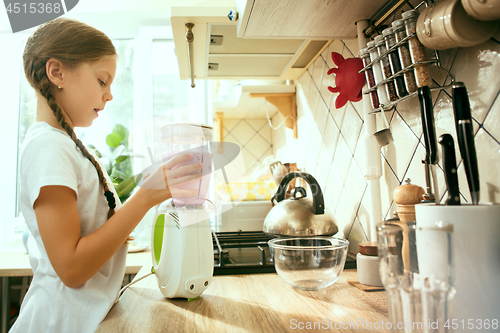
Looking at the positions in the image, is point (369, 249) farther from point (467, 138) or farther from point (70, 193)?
point (70, 193)

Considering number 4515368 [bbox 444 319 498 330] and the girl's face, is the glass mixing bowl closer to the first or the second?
number 4515368 [bbox 444 319 498 330]

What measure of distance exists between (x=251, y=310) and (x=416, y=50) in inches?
20.5

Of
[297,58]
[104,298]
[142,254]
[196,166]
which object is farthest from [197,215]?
[142,254]

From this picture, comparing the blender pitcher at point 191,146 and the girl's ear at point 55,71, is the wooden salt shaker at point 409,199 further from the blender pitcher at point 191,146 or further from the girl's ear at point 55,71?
the girl's ear at point 55,71

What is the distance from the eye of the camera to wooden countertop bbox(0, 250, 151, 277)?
4.03 ft

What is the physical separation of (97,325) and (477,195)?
0.59 metres

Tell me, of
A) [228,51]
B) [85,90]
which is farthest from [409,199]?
[228,51]

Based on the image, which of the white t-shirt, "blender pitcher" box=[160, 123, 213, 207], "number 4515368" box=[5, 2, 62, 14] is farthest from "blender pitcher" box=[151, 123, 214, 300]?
"number 4515368" box=[5, 2, 62, 14]

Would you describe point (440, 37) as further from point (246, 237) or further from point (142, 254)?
point (142, 254)

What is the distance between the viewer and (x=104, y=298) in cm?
57

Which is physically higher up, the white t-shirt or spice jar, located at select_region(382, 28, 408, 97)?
spice jar, located at select_region(382, 28, 408, 97)

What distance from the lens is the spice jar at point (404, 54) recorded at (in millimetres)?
571

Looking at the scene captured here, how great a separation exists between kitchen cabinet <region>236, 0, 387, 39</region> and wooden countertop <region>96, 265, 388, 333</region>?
0.60 m

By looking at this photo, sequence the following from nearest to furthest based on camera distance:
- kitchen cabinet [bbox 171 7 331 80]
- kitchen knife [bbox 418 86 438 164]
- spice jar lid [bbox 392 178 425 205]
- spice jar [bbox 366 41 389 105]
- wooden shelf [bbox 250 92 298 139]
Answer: kitchen knife [bbox 418 86 438 164]
spice jar lid [bbox 392 178 425 205]
spice jar [bbox 366 41 389 105]
kitchen cabinet [bbox 171 7 331 80]
wooden shelf [bbox 250 92 298 139]
